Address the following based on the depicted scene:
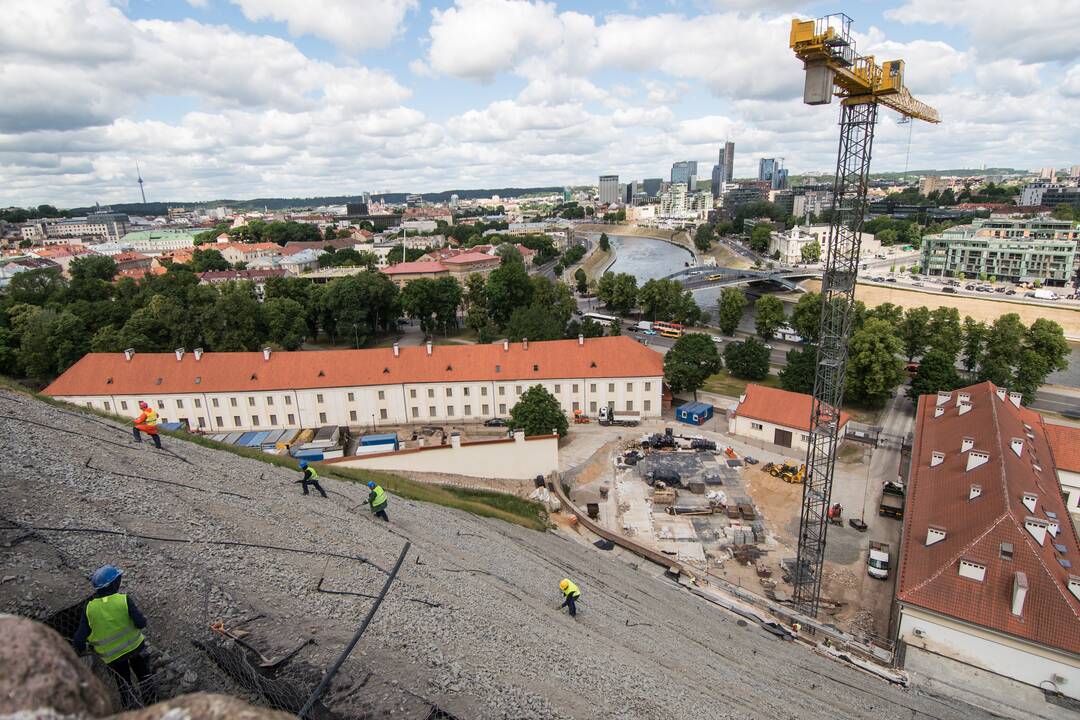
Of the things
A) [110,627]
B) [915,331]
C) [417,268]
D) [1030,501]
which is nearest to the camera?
[110,627]

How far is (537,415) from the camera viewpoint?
37156mm

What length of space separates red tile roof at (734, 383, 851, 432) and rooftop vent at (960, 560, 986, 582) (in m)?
18.2

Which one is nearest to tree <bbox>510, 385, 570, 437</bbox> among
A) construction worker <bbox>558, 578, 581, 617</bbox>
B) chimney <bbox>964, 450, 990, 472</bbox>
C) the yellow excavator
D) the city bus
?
the yellow excavator

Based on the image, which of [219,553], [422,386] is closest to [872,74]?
[219,553]

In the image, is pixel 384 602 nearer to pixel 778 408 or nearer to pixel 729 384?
pixel 778 408

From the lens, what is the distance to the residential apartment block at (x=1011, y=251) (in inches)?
4161

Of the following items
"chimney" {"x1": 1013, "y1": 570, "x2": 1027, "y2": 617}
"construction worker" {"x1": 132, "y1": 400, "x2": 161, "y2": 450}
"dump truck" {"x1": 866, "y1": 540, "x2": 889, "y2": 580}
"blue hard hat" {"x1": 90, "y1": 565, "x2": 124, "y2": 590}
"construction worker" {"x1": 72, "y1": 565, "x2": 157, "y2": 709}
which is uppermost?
"blue hard hat" {"x1": 90, "y1": 565, "x2": 124, "y2": 590}

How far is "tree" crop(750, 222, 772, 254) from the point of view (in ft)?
545

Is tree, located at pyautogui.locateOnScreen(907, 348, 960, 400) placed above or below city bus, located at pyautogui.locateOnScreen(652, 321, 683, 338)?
above

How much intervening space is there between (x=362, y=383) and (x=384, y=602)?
104ft

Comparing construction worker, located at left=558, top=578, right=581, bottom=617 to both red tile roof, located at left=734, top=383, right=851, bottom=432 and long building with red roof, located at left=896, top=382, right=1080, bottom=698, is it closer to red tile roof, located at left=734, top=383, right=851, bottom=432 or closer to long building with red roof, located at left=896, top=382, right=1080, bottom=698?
long building with red roof, located at left=896, top=382, right=1080, bottom=698

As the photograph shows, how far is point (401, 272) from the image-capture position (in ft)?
338

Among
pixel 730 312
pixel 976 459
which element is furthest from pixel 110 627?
pixel 730 312

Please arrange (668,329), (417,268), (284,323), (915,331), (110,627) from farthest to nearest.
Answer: (417,268) → (668,329) → (284,323) → (915,331) → (110,627)
